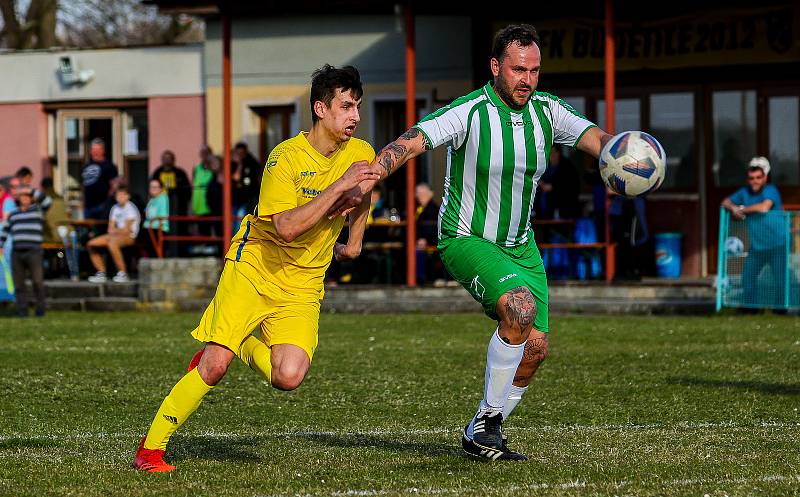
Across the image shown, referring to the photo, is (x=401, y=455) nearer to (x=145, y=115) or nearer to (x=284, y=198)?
(x=284, y=198)

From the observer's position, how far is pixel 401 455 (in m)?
7.98

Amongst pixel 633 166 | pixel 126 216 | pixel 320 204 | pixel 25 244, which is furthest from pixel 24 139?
pixel 633 166

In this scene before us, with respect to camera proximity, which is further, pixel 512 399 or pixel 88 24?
pixel 88 24

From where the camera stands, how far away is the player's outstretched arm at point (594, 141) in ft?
25.4

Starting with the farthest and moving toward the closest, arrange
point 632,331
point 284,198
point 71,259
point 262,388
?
point 71,259, point 632,331, point 262,388, point 284,198

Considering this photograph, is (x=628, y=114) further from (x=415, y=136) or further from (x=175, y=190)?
(x=415, y=136)

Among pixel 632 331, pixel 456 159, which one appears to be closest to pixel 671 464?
pixel 456 159

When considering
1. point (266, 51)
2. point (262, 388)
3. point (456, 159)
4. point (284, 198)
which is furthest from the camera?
point (266, 51)

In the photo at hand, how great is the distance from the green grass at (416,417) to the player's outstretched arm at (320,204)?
1.23 meters

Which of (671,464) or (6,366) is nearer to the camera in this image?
(671,464)

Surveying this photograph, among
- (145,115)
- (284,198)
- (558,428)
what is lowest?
(558,428)

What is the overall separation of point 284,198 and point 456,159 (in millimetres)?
1084

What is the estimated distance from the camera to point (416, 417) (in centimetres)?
981

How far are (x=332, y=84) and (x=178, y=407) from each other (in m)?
1.82
